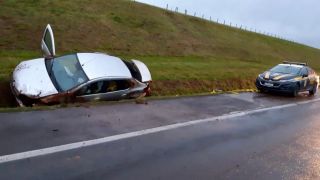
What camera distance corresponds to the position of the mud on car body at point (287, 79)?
20.1 metres

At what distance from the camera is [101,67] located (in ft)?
42.8

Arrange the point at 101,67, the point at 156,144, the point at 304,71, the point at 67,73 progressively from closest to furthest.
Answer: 1. the point at 156,144
2. the point at 67,73
3. the point at 101,67
4. the point at 304,71

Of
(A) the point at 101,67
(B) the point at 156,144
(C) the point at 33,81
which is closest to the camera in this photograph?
(B) the point at 156,144

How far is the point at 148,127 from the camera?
9.71m

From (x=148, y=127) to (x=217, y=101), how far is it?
6.08m

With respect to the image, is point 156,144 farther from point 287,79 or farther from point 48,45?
point 287,79

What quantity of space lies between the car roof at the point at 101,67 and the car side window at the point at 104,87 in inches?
6.7

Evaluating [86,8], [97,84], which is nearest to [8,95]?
[97,84]

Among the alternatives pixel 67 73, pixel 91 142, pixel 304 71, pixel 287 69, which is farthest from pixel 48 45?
pixel 304 71

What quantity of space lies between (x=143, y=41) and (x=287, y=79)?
13036mm

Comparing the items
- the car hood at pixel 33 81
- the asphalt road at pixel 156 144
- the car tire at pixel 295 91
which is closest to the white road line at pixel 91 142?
the asphalt road at pixel 156 144

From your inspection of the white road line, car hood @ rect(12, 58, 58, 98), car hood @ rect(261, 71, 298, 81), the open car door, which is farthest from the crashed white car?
car hood @ rect(261, 71, 298, 81)

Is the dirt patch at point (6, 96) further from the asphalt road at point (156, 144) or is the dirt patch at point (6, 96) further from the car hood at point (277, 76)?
the car hood at point (277, 76)

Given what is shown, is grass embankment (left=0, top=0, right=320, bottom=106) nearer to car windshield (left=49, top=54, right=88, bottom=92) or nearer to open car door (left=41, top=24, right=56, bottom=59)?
open car door (left=41, top=24, right=56, bottom=59)
